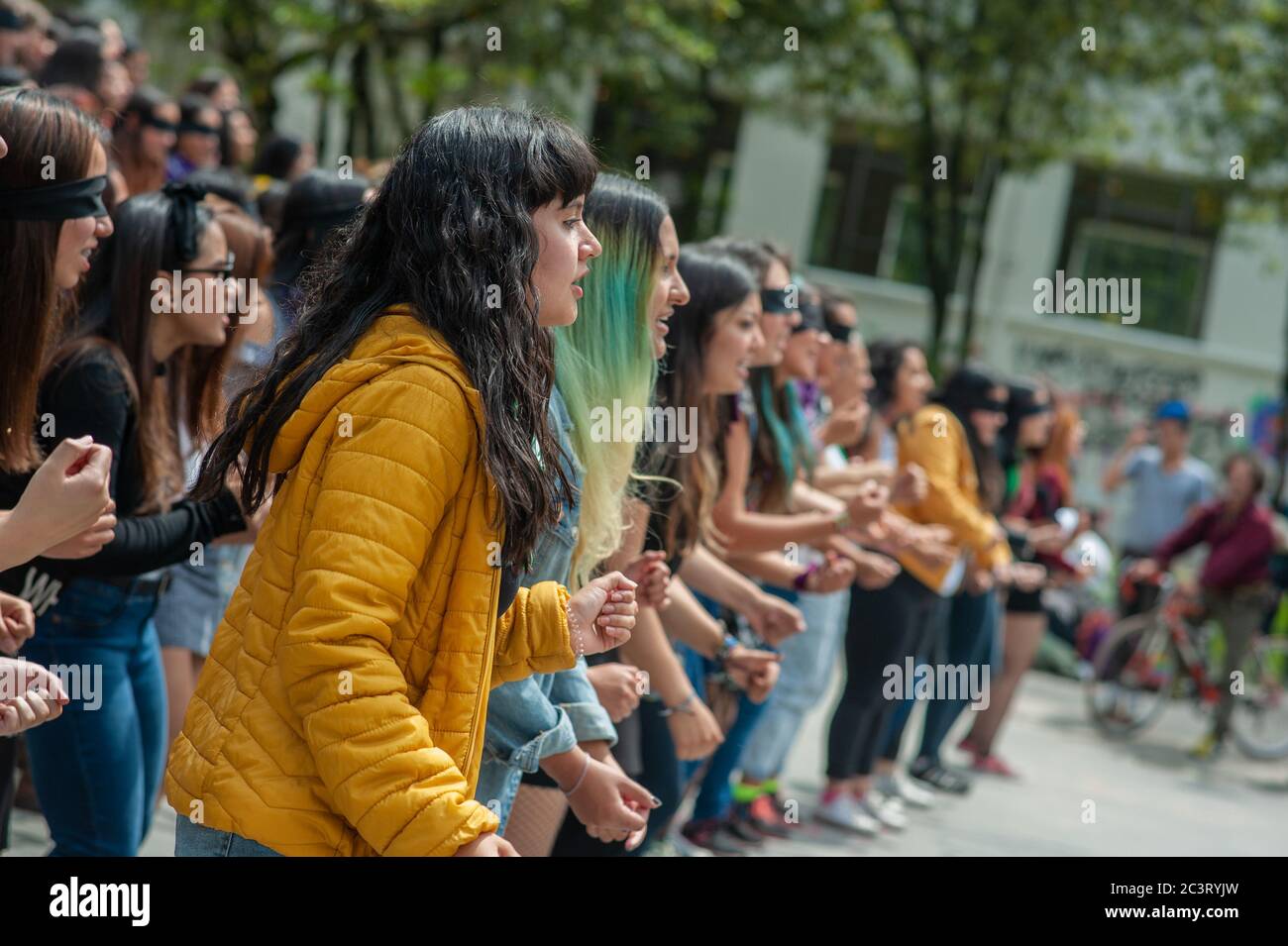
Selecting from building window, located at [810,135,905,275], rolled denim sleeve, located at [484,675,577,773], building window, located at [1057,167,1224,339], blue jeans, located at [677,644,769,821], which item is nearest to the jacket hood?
rolled denim sleeve, located at [484,675,577,773]

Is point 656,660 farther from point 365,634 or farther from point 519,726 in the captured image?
point 365,634

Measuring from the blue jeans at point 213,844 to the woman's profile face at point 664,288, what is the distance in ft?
4.80

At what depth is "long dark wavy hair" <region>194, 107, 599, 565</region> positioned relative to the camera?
224 centimetres

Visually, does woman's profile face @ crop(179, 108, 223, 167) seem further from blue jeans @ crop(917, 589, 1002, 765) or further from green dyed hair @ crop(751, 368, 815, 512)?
blue jeans @ crop(917, 589, 1002, 765)

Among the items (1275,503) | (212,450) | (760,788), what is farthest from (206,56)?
(212,450)

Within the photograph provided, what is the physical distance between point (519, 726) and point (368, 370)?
93 centimetres

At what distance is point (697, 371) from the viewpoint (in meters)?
4.21

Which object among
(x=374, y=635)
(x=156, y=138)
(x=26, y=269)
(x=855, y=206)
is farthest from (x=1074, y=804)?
(x=855, y=206)

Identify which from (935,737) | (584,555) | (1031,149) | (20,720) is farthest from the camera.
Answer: (1031,149)

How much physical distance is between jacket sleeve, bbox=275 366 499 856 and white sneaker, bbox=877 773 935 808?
231 inches

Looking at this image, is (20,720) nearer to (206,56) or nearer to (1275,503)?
(1275,503)

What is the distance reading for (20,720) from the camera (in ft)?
7.80

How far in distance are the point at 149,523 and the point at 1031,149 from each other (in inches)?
588

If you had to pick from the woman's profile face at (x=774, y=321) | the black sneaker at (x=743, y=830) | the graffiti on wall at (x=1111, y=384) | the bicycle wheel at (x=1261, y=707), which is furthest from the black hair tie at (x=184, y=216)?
the graffiti on wall at (x=1111, y=384)
